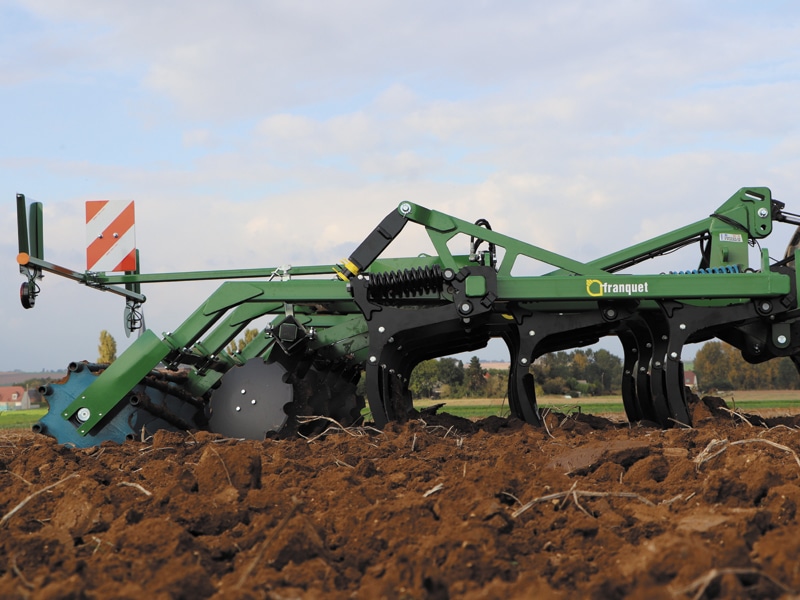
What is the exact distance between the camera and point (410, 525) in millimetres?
3480

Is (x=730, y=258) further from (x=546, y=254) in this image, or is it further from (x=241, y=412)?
(x=241, y=412)

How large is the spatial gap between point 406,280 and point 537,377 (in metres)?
12.8

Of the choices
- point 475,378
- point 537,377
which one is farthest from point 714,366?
point 475,378

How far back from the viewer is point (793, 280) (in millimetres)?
7523

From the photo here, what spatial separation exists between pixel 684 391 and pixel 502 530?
453 cm

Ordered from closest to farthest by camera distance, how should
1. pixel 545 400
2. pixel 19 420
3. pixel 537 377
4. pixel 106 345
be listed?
pixel 545 400, pixel 19 420, pixel 537 377, pixel 106 345

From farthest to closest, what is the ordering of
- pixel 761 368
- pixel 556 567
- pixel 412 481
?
pixel 761 368
pixel 412 481
pixel 556 567

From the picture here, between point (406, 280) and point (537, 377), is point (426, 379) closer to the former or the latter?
point (537, 377)

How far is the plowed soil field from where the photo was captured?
278 cm

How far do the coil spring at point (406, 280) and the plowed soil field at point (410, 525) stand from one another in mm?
1784

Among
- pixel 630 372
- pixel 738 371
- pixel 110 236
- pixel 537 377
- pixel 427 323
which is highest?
pixel 110 236

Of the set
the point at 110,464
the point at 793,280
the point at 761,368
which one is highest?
the point at 793,280

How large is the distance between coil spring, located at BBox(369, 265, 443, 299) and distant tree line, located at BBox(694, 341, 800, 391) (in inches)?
814

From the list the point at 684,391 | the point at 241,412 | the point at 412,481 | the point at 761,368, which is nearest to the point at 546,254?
the point at 684,391
